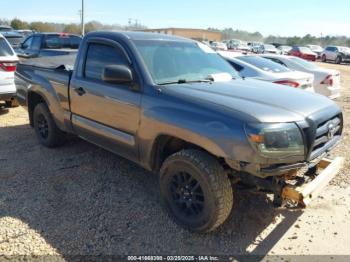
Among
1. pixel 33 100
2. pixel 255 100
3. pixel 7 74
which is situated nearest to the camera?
pixel 255 100

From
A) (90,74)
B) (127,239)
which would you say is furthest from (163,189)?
(90,74)

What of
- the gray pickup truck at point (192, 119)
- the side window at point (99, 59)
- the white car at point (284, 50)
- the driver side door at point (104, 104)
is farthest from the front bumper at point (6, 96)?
the white car at point (284, 50)

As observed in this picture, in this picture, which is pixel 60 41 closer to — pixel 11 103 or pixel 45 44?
pixel 45 44

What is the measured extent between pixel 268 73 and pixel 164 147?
15.0 ft

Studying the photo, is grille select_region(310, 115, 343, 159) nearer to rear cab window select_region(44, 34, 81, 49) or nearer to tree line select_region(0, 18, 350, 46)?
rear cab window select_region(44, 34, 81, 49)

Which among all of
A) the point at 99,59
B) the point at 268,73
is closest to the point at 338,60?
the point at 268,73

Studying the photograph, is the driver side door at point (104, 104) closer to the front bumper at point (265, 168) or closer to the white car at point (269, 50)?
the front bumper at point (265, 168)

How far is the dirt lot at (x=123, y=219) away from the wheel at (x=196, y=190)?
0.55 ft

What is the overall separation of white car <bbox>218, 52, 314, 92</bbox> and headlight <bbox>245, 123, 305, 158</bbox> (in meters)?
4.50

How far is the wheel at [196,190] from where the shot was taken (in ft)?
10.7

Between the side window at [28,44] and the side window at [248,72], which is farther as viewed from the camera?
the side window at [28,44]

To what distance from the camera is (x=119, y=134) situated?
413 centimetres

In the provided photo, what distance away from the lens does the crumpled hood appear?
3.12 m

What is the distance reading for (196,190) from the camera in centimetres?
349
